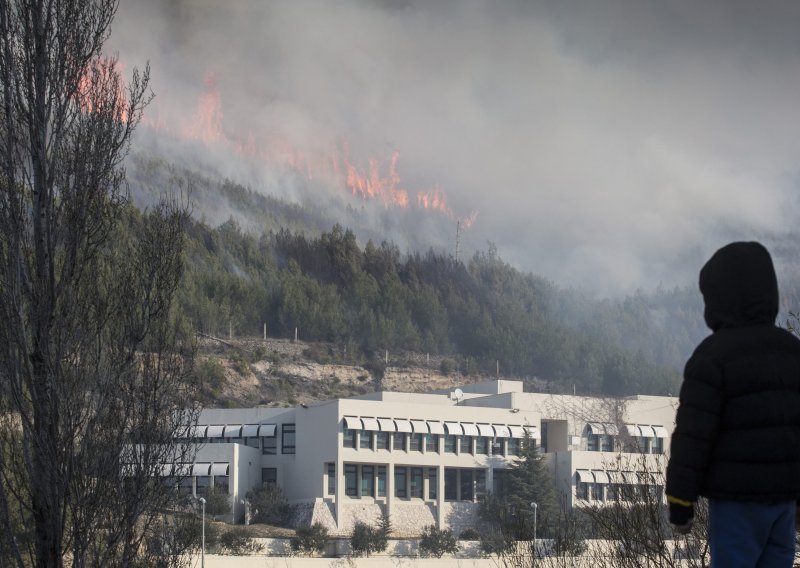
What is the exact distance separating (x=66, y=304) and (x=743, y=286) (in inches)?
393

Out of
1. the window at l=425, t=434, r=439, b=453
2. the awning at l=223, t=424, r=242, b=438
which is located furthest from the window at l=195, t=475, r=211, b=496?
the window at l=425, t=434, r=439, b=453

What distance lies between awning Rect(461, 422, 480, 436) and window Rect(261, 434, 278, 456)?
11.9m

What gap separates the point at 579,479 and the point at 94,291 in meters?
57.3

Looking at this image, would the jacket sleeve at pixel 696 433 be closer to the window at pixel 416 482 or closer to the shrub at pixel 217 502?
the shrub at pixel 217 502

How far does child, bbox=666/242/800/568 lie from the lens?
3.88 m

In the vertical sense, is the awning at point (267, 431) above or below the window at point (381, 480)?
above

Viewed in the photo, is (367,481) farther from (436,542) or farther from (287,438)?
(287,438)

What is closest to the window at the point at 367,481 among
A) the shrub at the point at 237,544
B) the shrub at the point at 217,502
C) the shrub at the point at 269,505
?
the shrub at the point at 269,505

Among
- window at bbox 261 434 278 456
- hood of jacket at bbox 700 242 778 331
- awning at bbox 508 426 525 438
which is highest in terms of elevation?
awning at bbox 508 426 525 438

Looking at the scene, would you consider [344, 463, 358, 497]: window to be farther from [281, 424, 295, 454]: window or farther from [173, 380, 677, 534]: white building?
[281, 424, 295, 454]: window

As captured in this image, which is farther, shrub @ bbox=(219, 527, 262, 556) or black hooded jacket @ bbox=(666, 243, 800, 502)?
shrub @ bbox=(219, 527, 262, 556)

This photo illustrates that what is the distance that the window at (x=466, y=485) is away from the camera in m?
67.5

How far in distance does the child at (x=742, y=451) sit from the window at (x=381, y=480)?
6144cm

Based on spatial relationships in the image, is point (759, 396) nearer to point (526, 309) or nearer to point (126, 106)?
point (126, 106)
